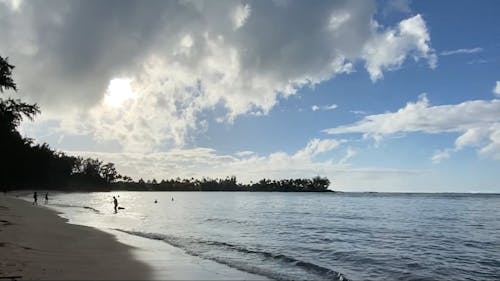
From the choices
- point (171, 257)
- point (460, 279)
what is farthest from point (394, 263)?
point (171, 257)

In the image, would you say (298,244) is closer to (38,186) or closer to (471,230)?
(471,230)

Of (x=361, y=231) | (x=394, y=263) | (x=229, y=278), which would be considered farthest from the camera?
(x=361, y=231)

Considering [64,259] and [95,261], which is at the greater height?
[64,259]

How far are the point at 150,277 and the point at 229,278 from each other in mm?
2904

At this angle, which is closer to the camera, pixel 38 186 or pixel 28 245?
pixel 28 245

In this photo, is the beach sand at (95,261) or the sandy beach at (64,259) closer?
the sandy beach at (64,259)

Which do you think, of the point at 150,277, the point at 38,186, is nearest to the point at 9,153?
the point at 150,277

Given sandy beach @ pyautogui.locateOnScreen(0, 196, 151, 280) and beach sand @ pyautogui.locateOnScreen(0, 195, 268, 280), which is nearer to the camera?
sandy beach @ pyautogui.locateOnScreen(0, 196, 151, 280)

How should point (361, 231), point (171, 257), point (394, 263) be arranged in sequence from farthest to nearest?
point (361, 231) → point (394, 263) → point (171, 257)

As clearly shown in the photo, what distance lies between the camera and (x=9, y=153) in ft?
150

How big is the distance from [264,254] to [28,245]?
1161 cm

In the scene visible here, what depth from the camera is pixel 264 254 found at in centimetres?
2619

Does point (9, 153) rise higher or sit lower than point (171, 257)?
higher

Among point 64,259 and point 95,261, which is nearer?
point 64,259
